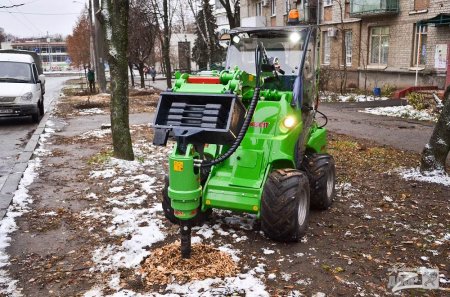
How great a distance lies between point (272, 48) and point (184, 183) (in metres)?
2.92

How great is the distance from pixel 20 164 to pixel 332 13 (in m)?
24.1

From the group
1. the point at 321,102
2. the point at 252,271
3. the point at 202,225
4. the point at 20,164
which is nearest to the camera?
the point at 252,271

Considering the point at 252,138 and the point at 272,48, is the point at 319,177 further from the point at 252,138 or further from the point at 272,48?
the point at 272,48

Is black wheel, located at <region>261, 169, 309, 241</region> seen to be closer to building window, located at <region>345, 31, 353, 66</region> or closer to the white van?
the white van

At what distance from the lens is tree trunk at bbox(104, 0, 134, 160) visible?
8.20 m

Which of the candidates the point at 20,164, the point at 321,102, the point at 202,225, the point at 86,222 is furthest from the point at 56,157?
the point at 321,102

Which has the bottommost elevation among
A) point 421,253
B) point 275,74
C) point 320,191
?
point 421,253

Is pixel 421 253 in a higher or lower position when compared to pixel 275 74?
lower

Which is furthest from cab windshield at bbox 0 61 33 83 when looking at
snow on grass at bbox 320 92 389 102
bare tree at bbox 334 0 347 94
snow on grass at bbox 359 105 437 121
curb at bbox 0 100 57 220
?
bare tree at bbox 334 0 347 94

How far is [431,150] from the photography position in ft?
24.3

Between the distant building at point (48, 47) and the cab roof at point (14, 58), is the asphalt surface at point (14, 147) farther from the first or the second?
the distant building at point (48, 47)

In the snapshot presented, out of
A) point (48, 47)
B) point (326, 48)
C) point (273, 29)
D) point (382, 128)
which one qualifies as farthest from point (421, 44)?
point (48, 47)

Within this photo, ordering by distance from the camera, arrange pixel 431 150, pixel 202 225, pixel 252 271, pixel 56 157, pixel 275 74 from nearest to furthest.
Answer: pixel 252 271 → pixel 202 225 → pixel 275 74 → pixel 431 150 → pixel 56 157

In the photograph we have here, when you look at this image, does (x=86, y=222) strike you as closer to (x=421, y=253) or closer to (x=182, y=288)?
(x=182, y=288)
